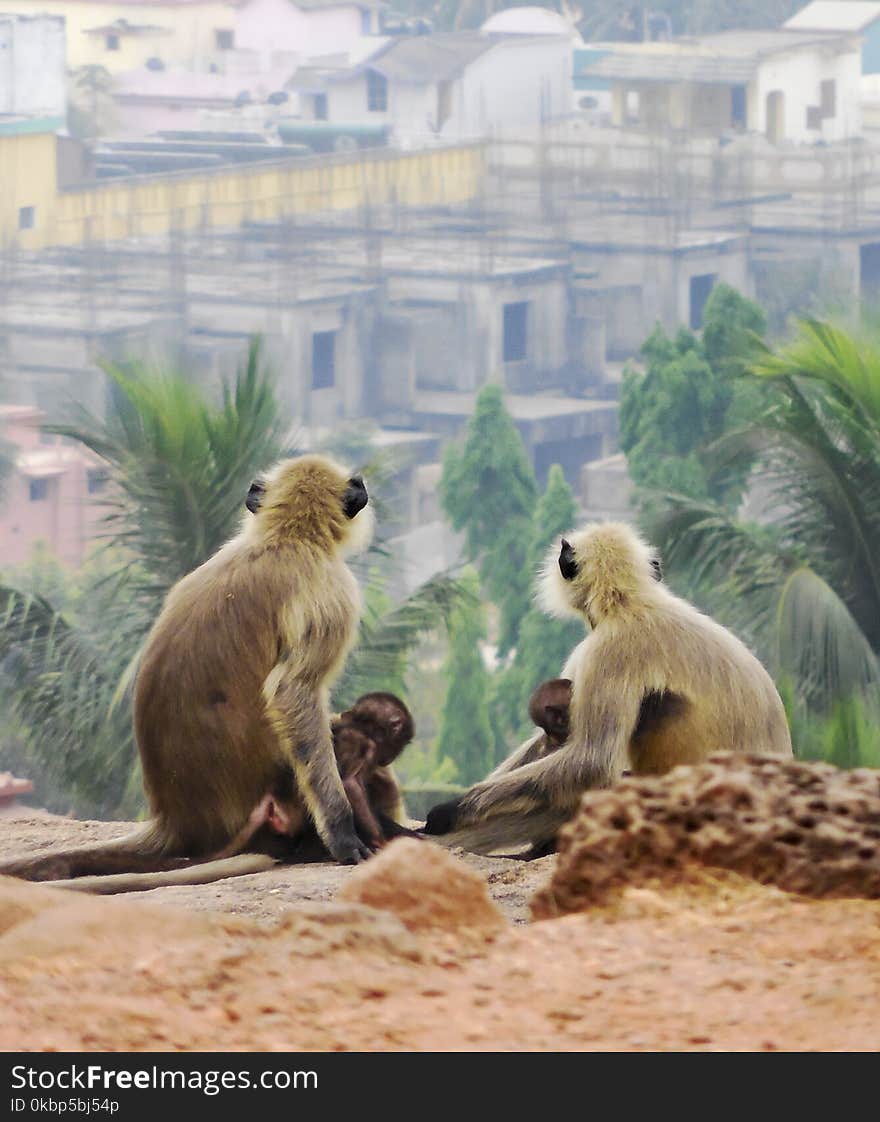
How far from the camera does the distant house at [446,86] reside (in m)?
47.6

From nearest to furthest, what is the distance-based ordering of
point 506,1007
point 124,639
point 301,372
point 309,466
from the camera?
1. point 506,1007
2. point 309,466
3. point 124,639
4. point 301,372

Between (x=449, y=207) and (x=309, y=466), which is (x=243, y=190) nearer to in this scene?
(x=449, y=207)

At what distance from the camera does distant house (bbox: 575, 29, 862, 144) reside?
153 ft

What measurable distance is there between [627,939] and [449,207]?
45530 mm

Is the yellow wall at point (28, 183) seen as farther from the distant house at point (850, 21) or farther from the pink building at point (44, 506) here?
the distant house at point (850, 21)

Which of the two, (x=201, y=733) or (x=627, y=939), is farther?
(x=201, y=733)

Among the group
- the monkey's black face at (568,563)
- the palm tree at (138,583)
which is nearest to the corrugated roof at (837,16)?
the palm tree at (138,583)

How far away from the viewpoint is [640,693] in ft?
13.7

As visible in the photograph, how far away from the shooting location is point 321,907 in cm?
277

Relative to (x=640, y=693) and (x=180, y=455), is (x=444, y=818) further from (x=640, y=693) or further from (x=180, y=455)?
(x=180, y=455)

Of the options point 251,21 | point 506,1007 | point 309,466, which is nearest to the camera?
point 506,1007

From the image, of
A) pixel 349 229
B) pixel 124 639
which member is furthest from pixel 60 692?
pixel 349 229

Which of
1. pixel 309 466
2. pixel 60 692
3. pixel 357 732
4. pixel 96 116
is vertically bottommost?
pixel 60 692

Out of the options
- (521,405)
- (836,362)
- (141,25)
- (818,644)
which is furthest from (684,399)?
(141,25)
